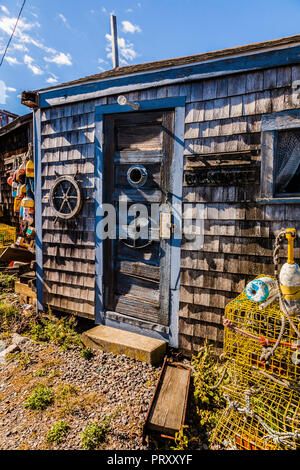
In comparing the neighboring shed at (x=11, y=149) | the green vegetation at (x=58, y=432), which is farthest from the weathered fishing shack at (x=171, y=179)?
the neighboring shed at (x=11, y=149)

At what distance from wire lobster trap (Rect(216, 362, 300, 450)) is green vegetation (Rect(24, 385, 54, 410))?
196 centimetres

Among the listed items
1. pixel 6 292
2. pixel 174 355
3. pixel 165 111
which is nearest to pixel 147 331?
pixel 174 355

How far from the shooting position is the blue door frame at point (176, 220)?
389 centimetres

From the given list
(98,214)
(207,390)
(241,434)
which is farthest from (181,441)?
(98,214)

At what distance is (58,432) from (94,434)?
1.20 feet

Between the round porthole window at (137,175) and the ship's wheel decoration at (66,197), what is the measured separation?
98 cm

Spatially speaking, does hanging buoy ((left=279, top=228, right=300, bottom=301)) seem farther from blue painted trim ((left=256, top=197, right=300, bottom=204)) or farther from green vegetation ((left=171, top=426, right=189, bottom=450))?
green vegetation ((left=171, top=426, right=189, bottom=450))

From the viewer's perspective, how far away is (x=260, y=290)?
2.55 metres

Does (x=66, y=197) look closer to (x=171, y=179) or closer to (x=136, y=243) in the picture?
(x=136, y=243)

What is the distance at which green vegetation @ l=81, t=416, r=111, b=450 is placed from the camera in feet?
8.38

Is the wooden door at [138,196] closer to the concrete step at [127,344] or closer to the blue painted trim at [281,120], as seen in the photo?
the concrete step at [127,344]

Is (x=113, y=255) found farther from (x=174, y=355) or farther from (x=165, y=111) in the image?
(x=165, y=111)

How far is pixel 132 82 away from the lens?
420 centimetres
